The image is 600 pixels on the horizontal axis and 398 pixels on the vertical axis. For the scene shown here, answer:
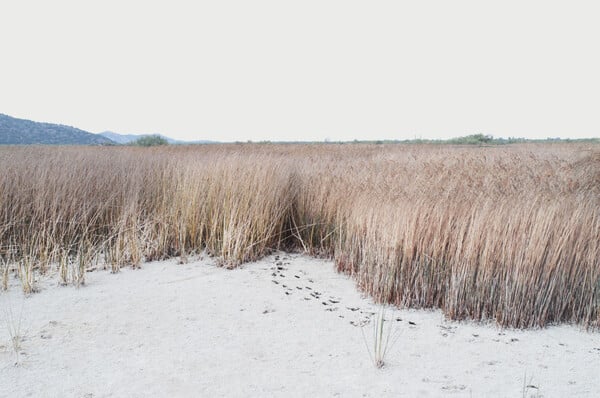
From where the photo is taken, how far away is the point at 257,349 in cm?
298

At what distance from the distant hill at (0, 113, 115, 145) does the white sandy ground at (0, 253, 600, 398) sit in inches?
2684

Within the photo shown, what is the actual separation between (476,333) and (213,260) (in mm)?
2944

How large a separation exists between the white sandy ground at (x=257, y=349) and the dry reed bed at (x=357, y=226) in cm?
28

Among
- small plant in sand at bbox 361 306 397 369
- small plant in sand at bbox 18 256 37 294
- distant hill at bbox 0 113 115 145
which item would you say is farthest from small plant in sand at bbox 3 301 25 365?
distant hill at bbox 0 113 115 145

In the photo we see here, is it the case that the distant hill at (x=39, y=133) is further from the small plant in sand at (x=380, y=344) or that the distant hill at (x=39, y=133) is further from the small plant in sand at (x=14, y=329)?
the small plant in sand at (x=380, y=344)

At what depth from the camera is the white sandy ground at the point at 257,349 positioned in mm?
2520

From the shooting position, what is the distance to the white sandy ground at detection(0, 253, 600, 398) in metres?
2.52

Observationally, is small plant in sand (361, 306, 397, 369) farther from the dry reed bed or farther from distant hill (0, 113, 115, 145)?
distant hill (0, 113, 115, 145)

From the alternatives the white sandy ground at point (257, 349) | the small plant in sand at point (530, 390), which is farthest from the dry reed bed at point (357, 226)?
the small plant in sand at point (530, 390)

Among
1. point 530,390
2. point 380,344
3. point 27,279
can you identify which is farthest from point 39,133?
point 530,390

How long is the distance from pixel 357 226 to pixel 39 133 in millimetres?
81651

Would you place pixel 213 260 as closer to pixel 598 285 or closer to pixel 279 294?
pixel 279 294

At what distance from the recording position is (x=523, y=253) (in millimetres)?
3449

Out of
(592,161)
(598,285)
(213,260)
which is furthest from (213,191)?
(592,161)
